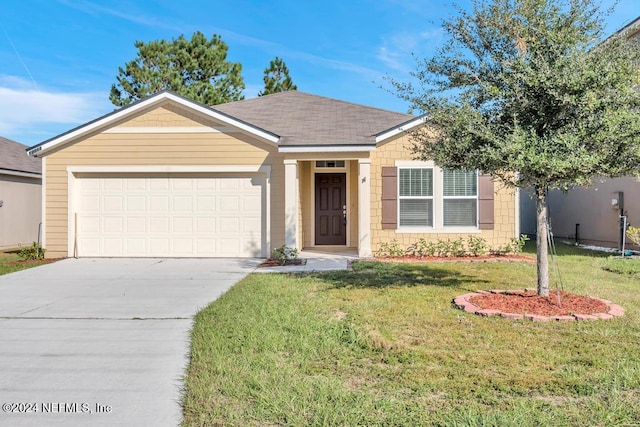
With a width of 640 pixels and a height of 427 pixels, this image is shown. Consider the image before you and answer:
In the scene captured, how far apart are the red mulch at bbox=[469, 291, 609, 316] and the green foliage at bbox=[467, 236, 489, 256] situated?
182 inches

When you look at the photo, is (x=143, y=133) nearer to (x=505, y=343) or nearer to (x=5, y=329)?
(x=5, y=329)

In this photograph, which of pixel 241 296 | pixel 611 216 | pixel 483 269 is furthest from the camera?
pixel 611 216

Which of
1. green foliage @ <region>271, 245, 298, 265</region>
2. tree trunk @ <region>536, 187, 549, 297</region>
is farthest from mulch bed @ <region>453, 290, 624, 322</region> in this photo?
green foliage @ <region>271, 245, 298, 265</region>

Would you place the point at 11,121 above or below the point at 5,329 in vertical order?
above

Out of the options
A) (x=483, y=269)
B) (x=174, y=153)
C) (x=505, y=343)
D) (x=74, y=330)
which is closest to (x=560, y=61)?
(x=505, y=343)

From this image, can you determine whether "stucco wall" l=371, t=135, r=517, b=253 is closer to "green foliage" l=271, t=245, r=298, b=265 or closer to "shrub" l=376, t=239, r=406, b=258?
"shrub" l=376, t=239, r=406, b=258

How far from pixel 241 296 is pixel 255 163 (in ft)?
17.0

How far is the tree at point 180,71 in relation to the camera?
2161cm

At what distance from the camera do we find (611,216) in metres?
12.3

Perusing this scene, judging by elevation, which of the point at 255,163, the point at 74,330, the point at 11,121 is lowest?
the point at 74,330

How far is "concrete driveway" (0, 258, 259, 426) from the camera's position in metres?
2.94

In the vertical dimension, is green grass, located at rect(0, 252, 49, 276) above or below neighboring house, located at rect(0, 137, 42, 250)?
below

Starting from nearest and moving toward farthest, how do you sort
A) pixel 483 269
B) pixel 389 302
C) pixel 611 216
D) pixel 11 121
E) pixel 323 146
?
1. pixel 389 302
2. pixel 483 269
3. pixel 323 146
4. pixel 611 216
5. pixel 11 121

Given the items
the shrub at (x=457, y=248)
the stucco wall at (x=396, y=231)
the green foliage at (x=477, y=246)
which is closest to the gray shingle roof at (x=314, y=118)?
the stucco wall at (x=396, y=231)
